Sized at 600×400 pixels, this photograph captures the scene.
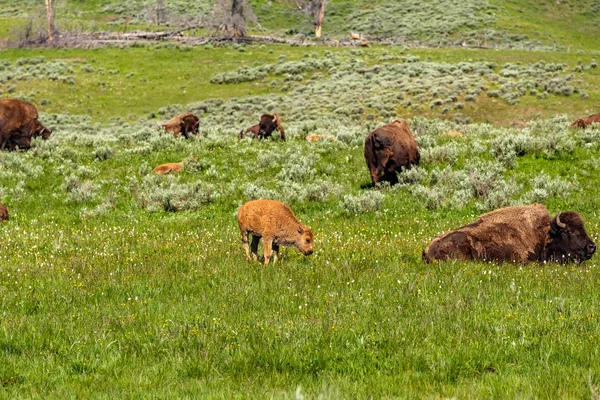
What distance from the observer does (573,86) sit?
42.2 metres

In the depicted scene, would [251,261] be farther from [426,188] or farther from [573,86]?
[573,86]

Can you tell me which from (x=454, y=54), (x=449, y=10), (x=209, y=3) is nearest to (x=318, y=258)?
(x=454, y=54)

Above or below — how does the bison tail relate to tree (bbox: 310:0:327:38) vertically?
above

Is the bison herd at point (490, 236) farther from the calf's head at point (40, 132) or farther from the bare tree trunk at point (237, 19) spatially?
the bare tree trunk at point (237, 19)

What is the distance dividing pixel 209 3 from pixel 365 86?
5873cm

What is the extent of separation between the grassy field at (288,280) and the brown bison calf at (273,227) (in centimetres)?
32

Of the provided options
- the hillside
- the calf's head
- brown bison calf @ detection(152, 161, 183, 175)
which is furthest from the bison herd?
the hillside

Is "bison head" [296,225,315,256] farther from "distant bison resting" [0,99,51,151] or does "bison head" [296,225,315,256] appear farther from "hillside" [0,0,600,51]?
"hillside" [0,0,600,51]

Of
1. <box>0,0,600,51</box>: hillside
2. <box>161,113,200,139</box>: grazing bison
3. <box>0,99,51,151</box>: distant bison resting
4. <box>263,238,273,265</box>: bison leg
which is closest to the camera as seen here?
<box>263,238,273,265</box>: bison leg

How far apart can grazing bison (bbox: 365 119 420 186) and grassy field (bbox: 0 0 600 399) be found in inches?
22.1

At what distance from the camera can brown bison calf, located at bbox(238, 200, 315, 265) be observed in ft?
32.2

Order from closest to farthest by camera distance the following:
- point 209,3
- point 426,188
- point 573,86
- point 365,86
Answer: point 426,188
point 573,86
point 365,86
point 209,3

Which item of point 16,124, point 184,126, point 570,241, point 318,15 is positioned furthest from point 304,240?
point 318,15

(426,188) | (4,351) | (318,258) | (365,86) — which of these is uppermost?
(4,351)
